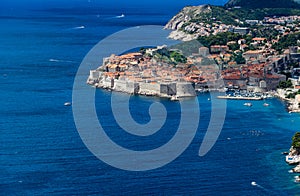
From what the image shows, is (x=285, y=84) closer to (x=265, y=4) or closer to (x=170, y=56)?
(x=170, y=56)

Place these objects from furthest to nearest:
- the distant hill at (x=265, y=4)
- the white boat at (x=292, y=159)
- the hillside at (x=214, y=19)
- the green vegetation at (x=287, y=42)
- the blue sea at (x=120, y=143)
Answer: the distant hill at (x=265, y=4) → the hillside at (x=214, y=19) → the green vegetation at (x=287, y=42) → the white boat at (x=292, y=159) → the blue sea at (x=120, y=143)

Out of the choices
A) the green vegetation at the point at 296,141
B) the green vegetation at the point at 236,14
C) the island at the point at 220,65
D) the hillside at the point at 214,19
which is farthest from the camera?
the green vegetation at the point at 236,14

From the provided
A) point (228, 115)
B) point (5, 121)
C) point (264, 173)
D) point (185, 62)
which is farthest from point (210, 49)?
point (264, 173)

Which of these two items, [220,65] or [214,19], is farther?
[214,19]

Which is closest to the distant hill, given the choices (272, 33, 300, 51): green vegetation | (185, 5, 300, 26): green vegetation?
(185, 5, 300, 26): green vegetation

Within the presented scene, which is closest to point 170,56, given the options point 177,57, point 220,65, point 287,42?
point 177,57

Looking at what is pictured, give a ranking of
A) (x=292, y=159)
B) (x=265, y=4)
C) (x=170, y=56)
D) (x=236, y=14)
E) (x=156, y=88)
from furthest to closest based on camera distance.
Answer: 1. (x=265, y=4)
2. (x=236, y=14)
3. (x=170, y=56)
4. (x=156, y=88)
5. (x=292, y=159)

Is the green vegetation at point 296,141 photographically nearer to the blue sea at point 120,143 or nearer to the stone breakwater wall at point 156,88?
the blue sea at point 120,143

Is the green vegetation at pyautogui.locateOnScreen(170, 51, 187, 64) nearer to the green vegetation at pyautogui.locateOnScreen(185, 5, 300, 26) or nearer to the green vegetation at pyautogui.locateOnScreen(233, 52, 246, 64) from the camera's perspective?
the green vegetation at pyautogui.locateOnScreen(233, 52, 246, 64)

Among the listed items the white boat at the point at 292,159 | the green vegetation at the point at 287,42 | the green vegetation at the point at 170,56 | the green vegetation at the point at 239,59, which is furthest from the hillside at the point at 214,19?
the white boat at the point at 292,159
